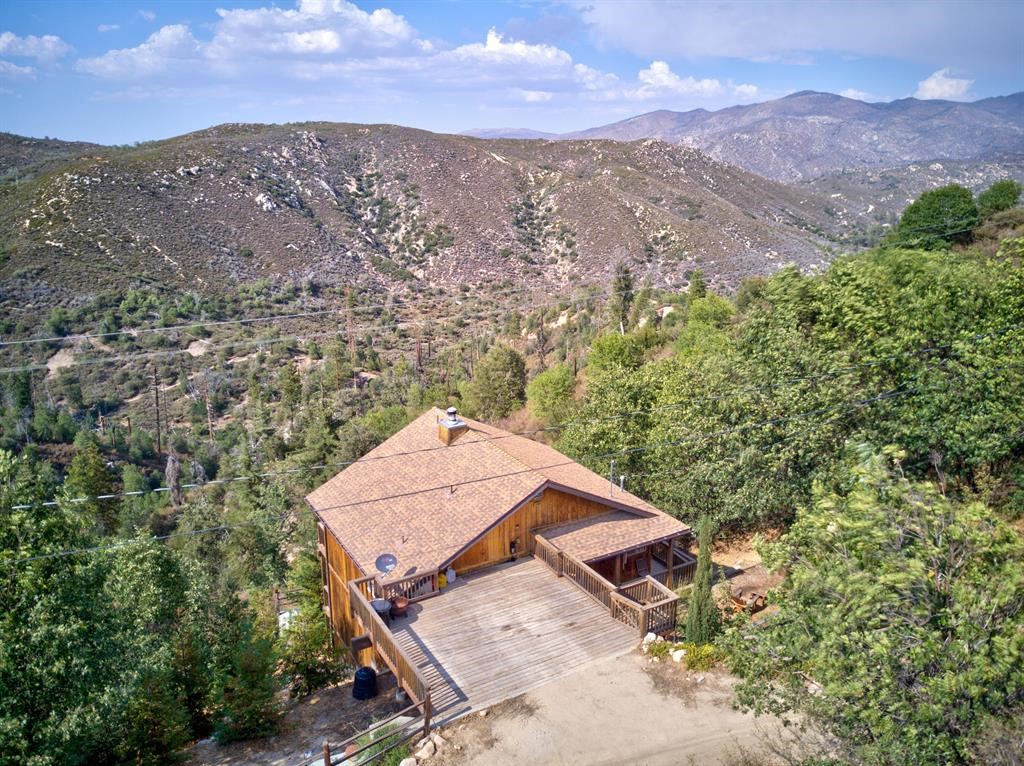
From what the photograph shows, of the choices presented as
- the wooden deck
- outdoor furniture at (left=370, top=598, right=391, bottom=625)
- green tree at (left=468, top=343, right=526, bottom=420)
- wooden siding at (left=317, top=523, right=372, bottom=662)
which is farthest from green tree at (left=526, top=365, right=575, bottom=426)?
outdoor furniture at (left=370, top=598, right=391, bottom=625)

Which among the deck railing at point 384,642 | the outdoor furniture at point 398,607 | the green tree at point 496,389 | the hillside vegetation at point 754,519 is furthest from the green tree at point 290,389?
the outdoor furniture at point 398,607

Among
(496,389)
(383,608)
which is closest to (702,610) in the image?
(383,608)

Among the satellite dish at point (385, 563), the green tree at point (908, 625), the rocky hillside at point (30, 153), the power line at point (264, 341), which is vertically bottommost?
the power line at point (264, 341)

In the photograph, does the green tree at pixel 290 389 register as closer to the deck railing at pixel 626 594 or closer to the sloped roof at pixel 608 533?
the sloped roof at pixel 608 533

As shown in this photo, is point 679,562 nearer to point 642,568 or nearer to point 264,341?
point 642,568

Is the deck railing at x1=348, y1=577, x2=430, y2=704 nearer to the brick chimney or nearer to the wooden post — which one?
the wooden post

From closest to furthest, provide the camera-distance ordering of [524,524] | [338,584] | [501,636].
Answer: [501,636] < [524,524] < [338,584]

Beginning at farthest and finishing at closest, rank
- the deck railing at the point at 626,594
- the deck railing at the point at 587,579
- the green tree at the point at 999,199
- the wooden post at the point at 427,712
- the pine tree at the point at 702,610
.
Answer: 1. the green tree at the point at 999,199
2. the deck railing at the point at 587,579
3. the deck railing at the point at 626,594
4. the pine tree at the point at 702,610
5. the wooden post at the point at 427,712
